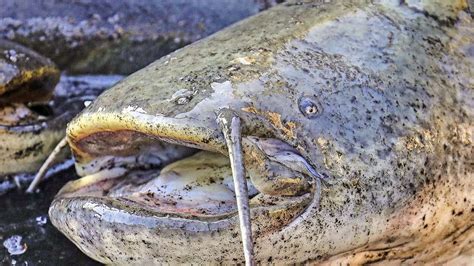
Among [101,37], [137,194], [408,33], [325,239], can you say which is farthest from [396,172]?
[101,37]

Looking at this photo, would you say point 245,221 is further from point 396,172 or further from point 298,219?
point 396,172

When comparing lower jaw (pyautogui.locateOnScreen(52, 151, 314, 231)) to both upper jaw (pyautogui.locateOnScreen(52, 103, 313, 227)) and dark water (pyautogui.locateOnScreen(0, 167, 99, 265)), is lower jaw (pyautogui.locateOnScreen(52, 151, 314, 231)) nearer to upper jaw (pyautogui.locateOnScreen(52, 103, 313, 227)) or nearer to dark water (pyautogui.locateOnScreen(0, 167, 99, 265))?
upper jaw (pyautogui.locateOnScreen(52, 103, 313, 227))

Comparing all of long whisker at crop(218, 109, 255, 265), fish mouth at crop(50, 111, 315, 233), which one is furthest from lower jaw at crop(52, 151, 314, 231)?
long whisker at crop(218, 109, 255, 265)

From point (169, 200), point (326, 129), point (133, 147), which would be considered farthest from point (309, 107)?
point (133, 147)

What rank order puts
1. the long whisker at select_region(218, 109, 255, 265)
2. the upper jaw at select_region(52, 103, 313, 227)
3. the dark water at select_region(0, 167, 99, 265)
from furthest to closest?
1. the dark water at select_region(0, 167, 99, 265)
2. the upper jaw at select_region(52, 103, 313, 227)
3. the long whisker at select_region(218, 109, 255, 265)

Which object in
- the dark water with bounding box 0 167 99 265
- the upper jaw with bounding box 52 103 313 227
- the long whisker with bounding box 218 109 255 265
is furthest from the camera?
the dark water with bounding box 0 167 99 265

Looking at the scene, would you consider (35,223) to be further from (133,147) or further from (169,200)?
(169,200)
